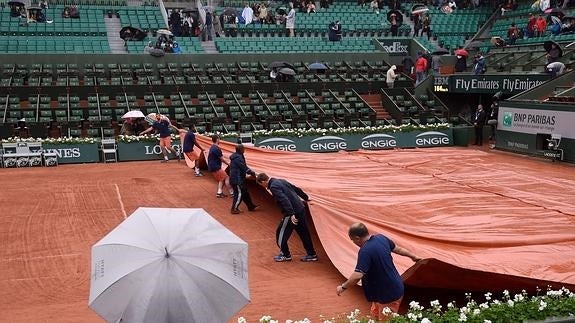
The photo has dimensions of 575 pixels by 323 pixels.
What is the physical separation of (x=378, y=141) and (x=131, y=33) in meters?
14.2

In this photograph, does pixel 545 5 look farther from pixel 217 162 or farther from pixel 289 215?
pixel 289 215

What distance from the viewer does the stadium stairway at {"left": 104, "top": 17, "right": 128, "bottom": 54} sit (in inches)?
1206

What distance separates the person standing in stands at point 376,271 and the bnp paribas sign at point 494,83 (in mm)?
19765

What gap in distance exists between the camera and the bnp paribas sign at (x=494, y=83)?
24.0 m

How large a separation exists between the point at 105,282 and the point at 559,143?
1911 centimetres

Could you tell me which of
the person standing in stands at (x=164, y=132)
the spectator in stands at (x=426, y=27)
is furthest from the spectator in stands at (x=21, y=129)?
the spectator in stands at (x=426, y=27)

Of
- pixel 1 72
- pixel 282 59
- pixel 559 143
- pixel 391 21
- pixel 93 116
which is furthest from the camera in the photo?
pixel 391 21

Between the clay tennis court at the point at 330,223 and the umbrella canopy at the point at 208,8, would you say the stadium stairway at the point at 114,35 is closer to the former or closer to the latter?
the umbrella canopy at the point at 208,8

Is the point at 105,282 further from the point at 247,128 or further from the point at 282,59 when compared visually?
the point at 282,59

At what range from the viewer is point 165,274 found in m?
4.63

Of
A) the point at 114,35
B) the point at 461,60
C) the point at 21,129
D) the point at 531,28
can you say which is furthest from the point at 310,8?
the point at 21,129

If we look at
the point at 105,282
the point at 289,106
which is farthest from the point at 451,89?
the point at 105,282

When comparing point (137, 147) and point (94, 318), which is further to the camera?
point (137, 147)

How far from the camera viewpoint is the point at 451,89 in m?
28.2
